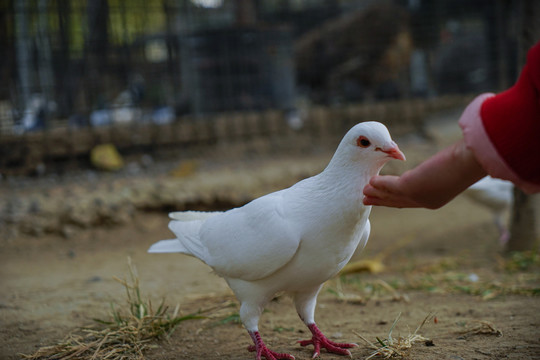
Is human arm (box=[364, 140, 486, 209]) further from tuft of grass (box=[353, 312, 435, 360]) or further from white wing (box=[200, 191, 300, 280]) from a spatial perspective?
tuft of grass (box=[353, 312, 435, 360])

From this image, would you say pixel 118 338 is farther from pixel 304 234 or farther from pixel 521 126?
pixel 521 126

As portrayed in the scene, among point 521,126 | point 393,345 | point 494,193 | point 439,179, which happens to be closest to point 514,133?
point 521,126

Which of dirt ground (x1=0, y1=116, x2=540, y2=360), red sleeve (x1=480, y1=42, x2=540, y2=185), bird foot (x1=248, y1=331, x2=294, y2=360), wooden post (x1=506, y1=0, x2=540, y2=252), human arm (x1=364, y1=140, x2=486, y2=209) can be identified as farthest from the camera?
wooden post (x1=506, y1=0, x2=540, y2=252)

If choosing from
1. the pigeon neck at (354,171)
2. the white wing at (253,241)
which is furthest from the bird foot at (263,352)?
the pigeon neck at (354,171)

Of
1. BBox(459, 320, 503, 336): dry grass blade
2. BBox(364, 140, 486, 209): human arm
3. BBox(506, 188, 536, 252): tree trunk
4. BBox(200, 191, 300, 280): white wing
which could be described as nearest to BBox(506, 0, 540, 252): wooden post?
BBox(506, 188, 536, 252): tree trunk

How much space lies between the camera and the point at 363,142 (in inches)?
89.7

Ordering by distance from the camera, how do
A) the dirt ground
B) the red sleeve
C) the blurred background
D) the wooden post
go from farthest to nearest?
the blurred background
the wooden post
the dirt ground
the red sleeve

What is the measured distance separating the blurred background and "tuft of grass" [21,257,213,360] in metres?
4.08

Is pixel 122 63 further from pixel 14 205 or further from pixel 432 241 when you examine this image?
pixel 432 241

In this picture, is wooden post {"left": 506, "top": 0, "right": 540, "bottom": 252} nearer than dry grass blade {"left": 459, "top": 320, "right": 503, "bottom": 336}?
No

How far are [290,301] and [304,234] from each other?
1.44 meters

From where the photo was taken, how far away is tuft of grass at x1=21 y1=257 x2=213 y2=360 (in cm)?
260

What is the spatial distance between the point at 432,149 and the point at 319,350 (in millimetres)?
5394

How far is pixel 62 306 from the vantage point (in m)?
3.36
